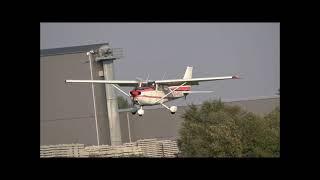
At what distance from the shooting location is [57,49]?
31984 mm

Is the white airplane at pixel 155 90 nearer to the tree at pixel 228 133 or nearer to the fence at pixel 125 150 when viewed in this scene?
the tree at pixel 228 133

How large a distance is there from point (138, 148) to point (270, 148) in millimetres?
6161

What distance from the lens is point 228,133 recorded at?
25406 mm

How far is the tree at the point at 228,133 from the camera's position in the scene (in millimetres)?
24219

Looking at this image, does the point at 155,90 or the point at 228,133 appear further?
the point at 228,133

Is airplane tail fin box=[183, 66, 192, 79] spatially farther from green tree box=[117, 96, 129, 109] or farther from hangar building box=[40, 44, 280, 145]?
green tree box=[117, 96, 129, 109]

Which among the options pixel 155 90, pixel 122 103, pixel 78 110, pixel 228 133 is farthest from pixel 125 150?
pixel 122 103

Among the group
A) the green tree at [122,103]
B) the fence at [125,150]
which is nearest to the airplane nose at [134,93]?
the fence at [125,150]

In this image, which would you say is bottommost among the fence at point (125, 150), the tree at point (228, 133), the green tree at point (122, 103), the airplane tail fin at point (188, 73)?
the fence at point (125, 150)

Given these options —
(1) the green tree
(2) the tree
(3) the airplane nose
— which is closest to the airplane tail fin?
(2) the tree

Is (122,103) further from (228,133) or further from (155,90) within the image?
(155,90)
